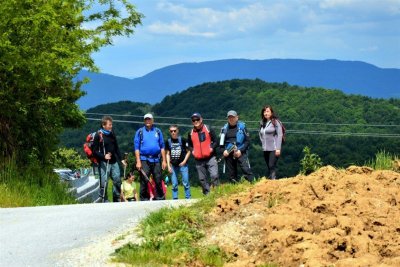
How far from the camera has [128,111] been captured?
148 m

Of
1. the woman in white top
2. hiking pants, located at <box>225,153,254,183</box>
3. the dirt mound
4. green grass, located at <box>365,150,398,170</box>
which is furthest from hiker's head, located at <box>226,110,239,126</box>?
the dirt mound

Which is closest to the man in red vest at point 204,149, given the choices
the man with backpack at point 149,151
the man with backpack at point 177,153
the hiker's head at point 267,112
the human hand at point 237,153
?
the human hand at point 237,153

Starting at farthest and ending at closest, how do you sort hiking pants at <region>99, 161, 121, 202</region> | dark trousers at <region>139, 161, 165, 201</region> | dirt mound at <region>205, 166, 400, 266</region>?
hiking pants at <region>99, 161, 121, 202</region> → dark trousers at <region>139, 161, 165, 201</region> → dirt mound at <region>205, 166, 400, 266</region>

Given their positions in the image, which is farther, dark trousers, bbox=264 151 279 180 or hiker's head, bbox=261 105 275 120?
dark trousers, bbox=264 151 279 180

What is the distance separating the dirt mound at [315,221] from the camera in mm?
7762

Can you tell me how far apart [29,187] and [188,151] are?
3.42 m

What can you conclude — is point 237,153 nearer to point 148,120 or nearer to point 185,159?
point 185,159

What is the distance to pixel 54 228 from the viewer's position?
11109 mm

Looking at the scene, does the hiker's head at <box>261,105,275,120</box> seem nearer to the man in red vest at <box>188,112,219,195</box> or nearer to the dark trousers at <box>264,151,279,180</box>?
the dark trousers at <box>264,151,279,180</box>

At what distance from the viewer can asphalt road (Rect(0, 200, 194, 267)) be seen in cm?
918

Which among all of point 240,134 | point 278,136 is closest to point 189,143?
point 240,134

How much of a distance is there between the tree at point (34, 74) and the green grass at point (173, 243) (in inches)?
351

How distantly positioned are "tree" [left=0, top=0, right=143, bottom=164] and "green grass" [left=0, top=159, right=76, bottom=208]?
1358 millimetres

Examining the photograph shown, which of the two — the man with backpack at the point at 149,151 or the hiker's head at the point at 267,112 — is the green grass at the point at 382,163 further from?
the man with backpack at the point at 149,151
